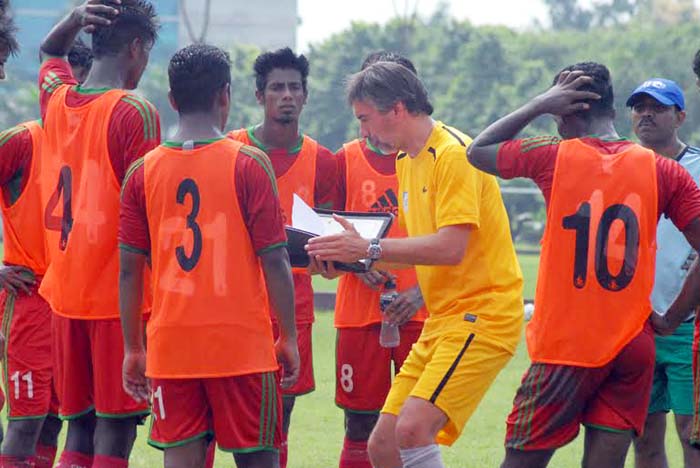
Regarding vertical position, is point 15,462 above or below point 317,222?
below

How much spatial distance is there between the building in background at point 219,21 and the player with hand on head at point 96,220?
89.3m

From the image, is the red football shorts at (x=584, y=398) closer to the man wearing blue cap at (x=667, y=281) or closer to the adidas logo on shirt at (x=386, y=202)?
the man wearing blue cap at (x=667, y=281)

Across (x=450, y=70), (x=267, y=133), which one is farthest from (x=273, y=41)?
(x=267, y=133)

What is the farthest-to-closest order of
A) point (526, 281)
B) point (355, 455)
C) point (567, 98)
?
point (526, 281) < point (355, 455) < point (567, 98)

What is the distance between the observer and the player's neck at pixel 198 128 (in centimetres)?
595

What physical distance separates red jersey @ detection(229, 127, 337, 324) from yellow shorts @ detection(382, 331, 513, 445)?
1.83 metres

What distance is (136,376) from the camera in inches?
244

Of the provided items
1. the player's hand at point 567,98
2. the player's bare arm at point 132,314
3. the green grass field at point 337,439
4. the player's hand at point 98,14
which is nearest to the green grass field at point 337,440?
the green grass field at point 337,439

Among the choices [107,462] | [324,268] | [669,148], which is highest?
[669,148]

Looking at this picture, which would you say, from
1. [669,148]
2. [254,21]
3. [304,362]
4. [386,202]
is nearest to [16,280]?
[304,362]

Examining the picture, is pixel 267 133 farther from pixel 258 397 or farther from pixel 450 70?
pixel 450 70

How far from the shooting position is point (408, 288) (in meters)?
8.21

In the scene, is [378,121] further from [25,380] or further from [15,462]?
[15,462]

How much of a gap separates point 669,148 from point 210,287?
2.95m
